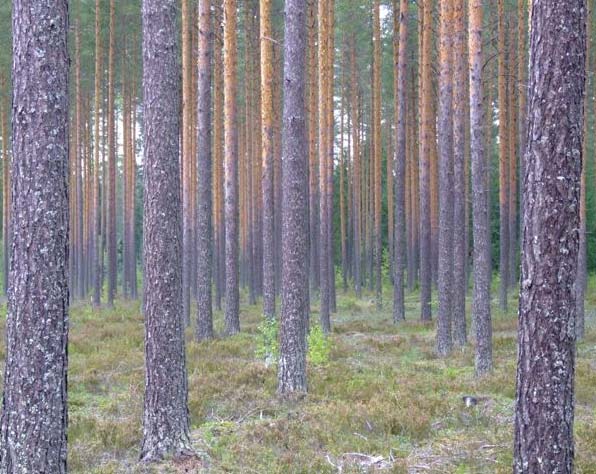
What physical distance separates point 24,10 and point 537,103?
341 cm

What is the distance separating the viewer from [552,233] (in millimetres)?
4430

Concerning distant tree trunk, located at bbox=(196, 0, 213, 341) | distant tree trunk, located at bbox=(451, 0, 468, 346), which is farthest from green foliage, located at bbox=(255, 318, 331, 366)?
distant tree trunk, located at bbox=(451, 0, 468, 346)

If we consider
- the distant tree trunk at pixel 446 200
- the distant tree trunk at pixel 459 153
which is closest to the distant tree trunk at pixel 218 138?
the distant tree trunk at pixel 446 200

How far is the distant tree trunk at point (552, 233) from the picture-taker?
441cm

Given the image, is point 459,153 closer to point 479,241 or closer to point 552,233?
point 479,241

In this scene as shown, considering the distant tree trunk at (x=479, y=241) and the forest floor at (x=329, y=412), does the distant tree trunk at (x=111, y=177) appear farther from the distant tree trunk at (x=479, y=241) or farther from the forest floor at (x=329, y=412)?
the distant tree trunk at (x=479, y=241)

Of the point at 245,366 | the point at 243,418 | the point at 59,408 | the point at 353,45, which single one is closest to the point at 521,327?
the point at 59,408

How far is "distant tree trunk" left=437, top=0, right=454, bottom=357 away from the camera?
13414mm

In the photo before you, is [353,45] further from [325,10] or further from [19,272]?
[19,272]

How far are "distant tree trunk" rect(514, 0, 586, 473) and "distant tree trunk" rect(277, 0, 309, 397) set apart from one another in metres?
5.13

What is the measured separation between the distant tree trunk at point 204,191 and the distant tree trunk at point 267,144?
48.8 inches

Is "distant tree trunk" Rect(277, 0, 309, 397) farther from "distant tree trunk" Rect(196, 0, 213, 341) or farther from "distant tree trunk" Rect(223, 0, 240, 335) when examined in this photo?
"distant tree trunk" Rect(223, 0, 240, 335)

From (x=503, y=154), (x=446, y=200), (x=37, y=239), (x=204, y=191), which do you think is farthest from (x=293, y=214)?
(x=503, y=154)

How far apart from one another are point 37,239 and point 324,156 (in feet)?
47.5
